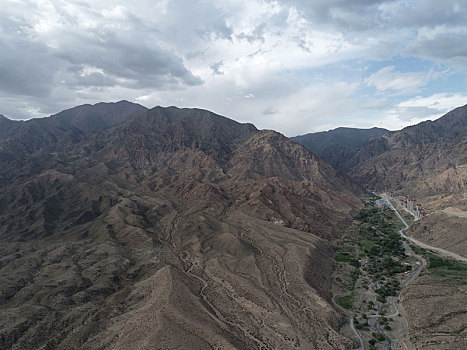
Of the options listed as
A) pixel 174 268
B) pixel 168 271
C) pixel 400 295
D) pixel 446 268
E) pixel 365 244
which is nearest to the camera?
pixel 400 295

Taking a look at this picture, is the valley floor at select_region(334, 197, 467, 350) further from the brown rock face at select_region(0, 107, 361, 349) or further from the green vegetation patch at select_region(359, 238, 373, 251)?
the brown rock face at select_region(0, 107, 361, 349)

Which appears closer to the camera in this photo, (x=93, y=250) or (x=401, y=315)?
(x=401, y=315)

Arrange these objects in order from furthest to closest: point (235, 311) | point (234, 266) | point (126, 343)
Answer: point (234, 266), point (235, 311), point (126, 343)

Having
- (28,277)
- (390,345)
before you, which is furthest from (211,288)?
(28,277)

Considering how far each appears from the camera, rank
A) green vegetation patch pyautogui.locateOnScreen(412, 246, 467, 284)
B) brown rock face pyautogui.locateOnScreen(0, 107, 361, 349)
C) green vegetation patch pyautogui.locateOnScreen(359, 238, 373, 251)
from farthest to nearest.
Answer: green vegetation patch pyautogui.locateOnScreen(359, 238, 373, 251)
green vegetation patch pyautogui.locateOnScreen(412, 246, 467, 284)
brown rock face pyautogui.locateOnScreen(0, 107, 361, 349)

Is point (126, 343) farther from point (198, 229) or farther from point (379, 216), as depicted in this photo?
point (379, 216)

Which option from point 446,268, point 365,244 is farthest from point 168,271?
point 365,244

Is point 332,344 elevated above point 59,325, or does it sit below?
below


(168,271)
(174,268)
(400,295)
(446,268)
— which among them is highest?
(168,271)

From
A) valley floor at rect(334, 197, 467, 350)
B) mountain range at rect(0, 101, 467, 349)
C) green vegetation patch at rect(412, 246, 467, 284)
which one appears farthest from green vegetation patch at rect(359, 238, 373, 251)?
green vegetation patch at rect(412, 246, 467, 284)

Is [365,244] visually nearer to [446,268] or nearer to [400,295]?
[446,268]

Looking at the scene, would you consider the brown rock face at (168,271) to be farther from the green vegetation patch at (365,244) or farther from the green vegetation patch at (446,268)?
the green vegetation patch at (446,268)
